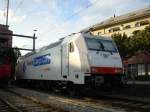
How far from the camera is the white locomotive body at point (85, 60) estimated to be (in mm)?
17266

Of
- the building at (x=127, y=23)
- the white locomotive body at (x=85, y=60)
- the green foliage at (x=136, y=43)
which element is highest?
the building at (x=127, y=23)

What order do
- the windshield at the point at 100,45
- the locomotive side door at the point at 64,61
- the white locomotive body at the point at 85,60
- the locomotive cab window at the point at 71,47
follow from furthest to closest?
the locomotive side door at the point at 64,61 → the locomotive cab window at the point at 71,47 → the windshield at the point at 100,45 → the white locomotive body at the point at 85,60

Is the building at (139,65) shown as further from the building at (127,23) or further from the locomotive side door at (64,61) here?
the locomotive side door at (64,61)

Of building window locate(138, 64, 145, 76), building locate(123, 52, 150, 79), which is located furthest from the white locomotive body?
building window locate(138, 64, 145, 76)

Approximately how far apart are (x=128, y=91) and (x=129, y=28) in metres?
35.5

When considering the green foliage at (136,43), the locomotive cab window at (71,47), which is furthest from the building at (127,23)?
the locomotive cab window at (71,47)

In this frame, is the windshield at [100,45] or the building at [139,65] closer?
the windshield at [100,45]

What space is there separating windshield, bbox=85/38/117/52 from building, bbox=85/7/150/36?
1338 inches

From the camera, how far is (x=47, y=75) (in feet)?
73.6

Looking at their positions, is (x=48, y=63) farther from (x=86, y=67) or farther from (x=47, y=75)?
(x=86, y=67)

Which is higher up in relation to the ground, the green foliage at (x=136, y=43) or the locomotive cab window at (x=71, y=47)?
the green foliage at (x=136, y=43)

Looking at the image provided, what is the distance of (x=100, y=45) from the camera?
60.8 ft

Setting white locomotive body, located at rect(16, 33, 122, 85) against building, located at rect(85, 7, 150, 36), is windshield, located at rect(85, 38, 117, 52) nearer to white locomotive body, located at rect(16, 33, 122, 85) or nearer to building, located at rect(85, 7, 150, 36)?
white locomotive body, located at rect(16, 33, 122, 85)

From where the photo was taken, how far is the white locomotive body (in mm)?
17266
